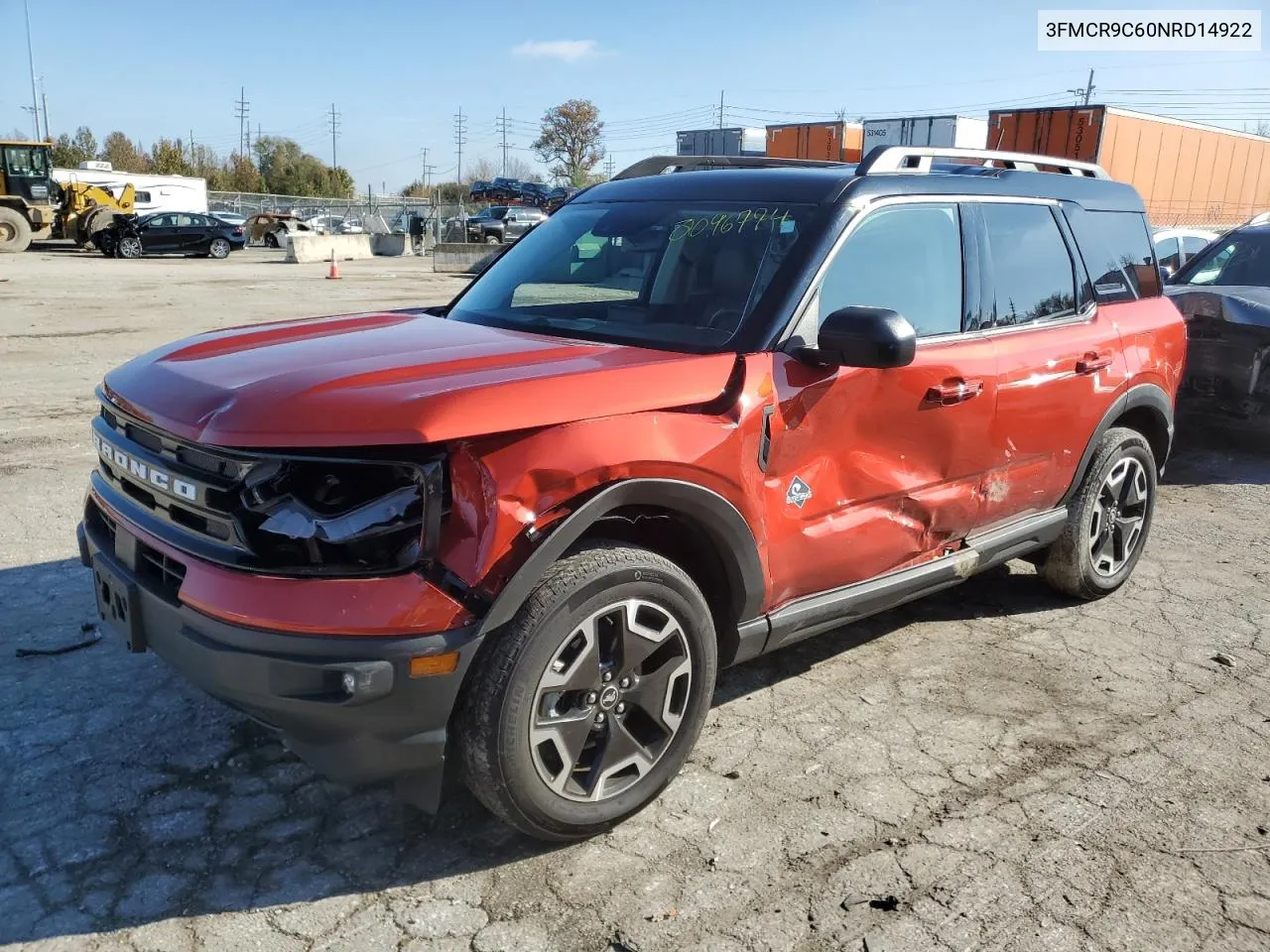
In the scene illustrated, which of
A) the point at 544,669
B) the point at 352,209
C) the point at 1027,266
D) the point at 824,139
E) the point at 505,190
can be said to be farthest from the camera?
the point at 352,209

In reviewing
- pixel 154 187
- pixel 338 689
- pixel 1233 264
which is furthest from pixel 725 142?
pixel 338 689

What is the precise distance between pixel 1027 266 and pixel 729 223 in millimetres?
1440

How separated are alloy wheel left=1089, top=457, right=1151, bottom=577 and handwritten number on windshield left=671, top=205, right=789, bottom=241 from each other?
2251 millimetres

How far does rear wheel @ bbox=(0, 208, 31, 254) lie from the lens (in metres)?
31.2

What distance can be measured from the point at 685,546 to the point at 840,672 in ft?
4.24

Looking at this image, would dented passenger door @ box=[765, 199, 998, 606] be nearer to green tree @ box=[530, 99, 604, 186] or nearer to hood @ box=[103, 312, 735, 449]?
hood @ box=[103, 312, 735, 449]

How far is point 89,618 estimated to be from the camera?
166 inches

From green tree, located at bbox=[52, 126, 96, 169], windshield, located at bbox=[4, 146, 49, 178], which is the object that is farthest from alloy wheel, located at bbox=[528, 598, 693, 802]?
green tree, located at bbox=[52, 126, 96, 169]

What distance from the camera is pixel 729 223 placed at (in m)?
3.62

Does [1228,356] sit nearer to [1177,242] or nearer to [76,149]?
[1177,242]

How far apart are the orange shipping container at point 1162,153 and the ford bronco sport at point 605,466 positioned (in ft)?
70.1

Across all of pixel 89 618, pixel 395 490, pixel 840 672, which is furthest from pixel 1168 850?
pixel 89 618

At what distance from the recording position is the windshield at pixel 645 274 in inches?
133

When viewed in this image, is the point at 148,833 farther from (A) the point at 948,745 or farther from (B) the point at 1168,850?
(B) the point at 1168,850
